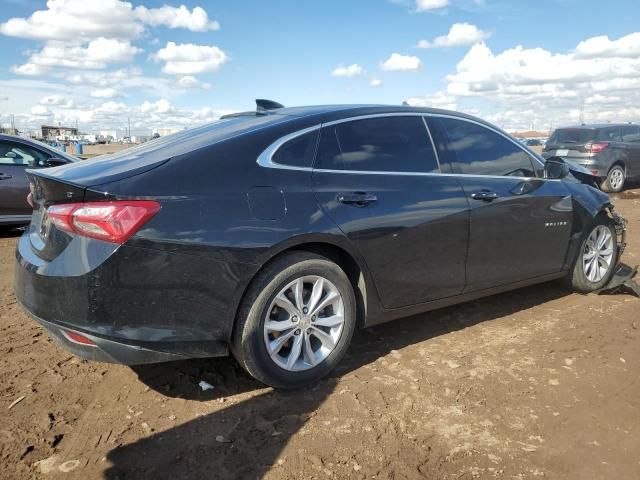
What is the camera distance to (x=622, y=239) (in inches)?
203

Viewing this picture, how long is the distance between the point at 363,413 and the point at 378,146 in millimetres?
1688

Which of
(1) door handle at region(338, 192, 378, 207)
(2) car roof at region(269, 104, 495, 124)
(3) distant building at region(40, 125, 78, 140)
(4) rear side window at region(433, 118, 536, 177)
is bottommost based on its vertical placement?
(3) distant building at region(40, 125, 78, 140)

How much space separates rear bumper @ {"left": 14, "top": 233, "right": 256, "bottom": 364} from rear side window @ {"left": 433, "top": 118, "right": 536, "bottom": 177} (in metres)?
1.89

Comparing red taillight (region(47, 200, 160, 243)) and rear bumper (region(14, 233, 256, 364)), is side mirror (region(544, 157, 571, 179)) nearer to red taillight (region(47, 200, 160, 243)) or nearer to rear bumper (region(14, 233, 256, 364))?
rear bumper (region(14, 233, 256, 364))

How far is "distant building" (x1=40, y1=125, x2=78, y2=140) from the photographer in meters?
65.3

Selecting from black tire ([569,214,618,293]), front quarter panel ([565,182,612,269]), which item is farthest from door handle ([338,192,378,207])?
black tire ([569,214,618,293])

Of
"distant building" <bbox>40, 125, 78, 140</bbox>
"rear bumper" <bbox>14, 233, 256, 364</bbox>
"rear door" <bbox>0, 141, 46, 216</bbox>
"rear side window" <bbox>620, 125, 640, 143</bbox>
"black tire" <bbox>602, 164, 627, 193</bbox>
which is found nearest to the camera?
"rear bumper" <bbox>14, 233, 256, 364</bbox>

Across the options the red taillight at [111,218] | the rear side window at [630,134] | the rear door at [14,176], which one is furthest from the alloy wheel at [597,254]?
the rear side window at [630,134]

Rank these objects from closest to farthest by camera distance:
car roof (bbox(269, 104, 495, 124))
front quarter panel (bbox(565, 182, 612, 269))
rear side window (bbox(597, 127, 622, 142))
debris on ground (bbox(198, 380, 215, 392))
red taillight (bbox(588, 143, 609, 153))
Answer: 1. debris on ground (bbox(198, 380, 215, 392))
2. car roof (bbox(269, 104, 495, 124))
3. front quarter panel (bbox(565, 182, 612, 269))
4. red taillight (bbox(588, 143, 609, 153))
5. rear side window (bbox(597, 127, 622, 142))

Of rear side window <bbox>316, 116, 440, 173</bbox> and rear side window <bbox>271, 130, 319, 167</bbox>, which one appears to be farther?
rear side window <bbox>316, 116, 440, 173</bbox>

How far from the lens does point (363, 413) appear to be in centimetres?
292

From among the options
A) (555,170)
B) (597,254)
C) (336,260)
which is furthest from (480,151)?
(597,254)

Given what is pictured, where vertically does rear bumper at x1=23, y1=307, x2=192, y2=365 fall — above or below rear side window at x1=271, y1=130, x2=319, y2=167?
below

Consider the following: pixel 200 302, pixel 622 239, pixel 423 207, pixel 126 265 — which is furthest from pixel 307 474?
pixel 622 239
